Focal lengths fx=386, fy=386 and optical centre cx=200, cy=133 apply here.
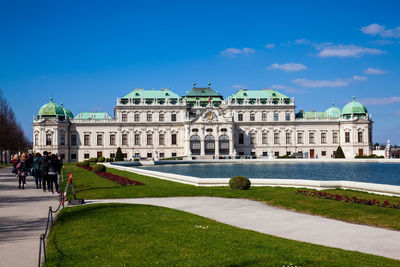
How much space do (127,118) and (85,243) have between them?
268 feet

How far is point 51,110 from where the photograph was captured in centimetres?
8931

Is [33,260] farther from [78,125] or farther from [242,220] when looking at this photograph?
[78,125]

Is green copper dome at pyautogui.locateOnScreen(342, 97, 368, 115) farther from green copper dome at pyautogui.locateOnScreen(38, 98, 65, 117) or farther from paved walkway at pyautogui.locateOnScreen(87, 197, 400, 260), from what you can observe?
paved walkway at pyautogui.locateOnScreen(87, 197, 400, 260)

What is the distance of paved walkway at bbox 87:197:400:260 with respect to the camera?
1041 cm

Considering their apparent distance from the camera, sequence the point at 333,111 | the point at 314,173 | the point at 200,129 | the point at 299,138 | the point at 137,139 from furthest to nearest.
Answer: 1. the point at 333,111
2. the point at 299,138
3. the point at 137,139
4. the point at 200,129
5. the point at 314,173

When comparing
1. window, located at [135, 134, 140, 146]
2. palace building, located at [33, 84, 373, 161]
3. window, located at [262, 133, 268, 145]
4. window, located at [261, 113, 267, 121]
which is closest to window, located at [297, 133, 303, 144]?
palace building, located at [33, 84, 373, 161]

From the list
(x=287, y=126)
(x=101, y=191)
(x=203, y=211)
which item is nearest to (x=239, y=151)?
(x=287, y=126)

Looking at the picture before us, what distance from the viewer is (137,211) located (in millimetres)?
15320

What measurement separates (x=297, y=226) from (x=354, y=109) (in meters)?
88.8

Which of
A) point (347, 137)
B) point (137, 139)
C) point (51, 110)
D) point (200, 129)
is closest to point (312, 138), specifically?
point (347, 137)

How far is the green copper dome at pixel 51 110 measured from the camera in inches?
3506

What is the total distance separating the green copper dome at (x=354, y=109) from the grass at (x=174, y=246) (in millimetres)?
89002

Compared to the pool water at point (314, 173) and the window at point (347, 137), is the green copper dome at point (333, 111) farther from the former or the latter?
the pool water at point (314, 173)

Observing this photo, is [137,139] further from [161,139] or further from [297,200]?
[297,200]
